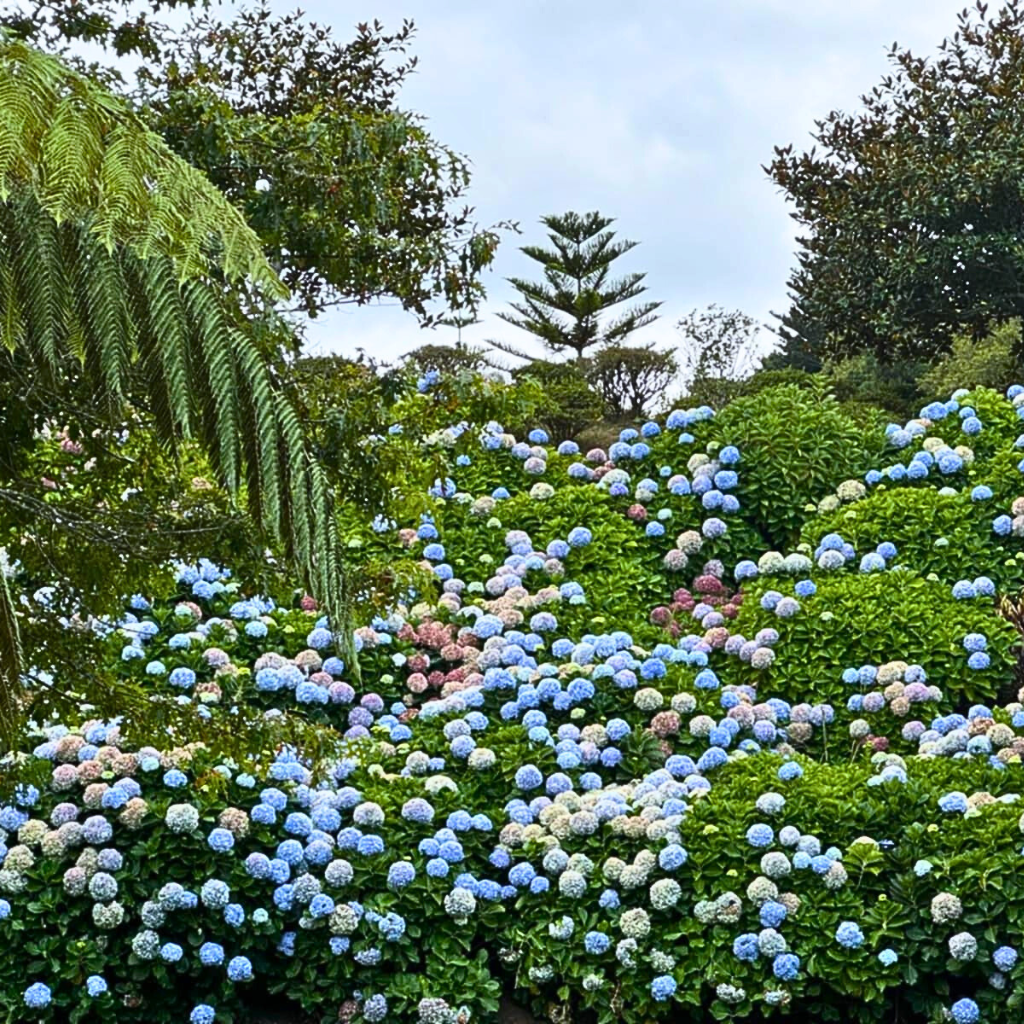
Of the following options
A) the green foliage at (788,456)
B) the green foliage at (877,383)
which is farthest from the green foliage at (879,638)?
the green foliage at (877,383)

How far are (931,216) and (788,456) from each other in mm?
8317

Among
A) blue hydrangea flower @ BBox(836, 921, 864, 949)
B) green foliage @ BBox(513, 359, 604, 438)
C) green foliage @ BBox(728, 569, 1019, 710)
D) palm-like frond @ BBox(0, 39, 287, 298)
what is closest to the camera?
palm-like frond @ BBox(0, 39, 287, 298)

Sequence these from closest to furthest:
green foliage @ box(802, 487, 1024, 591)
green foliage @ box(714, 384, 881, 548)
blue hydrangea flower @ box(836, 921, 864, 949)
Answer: blue hydrangea flower @ box(836, 921, 864, 949), green foliage @ box(802, 487, 1024, 591), green foliage @ box(714, 384, 881, 548)

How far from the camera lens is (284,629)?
7.41m

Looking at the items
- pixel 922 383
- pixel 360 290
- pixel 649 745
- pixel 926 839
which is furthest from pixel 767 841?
pixel 922 383

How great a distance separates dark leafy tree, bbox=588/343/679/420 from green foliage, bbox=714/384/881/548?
8.95 meters

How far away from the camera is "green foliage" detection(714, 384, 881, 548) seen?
8898 millimetres

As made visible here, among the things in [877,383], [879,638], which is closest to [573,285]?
[877,383]

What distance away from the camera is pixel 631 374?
1856 cm

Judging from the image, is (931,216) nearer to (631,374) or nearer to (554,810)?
(631,374)

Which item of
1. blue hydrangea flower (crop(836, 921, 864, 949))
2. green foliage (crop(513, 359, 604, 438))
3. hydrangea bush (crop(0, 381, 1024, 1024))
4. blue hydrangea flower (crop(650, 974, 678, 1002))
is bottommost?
blue hydrangea flower (crop(650, 974, 678, 1002))

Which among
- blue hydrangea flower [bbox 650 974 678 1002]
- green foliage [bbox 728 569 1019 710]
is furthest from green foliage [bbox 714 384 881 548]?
blue hydrangea flower [bbox 650 974 678 1002]

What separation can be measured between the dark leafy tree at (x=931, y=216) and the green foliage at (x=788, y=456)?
7.41m

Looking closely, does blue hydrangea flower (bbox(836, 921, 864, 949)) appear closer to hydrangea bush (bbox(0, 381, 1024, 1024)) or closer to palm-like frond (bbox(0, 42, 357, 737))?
hydrangea bush (bbox(0, 381, 1024, 1024))
